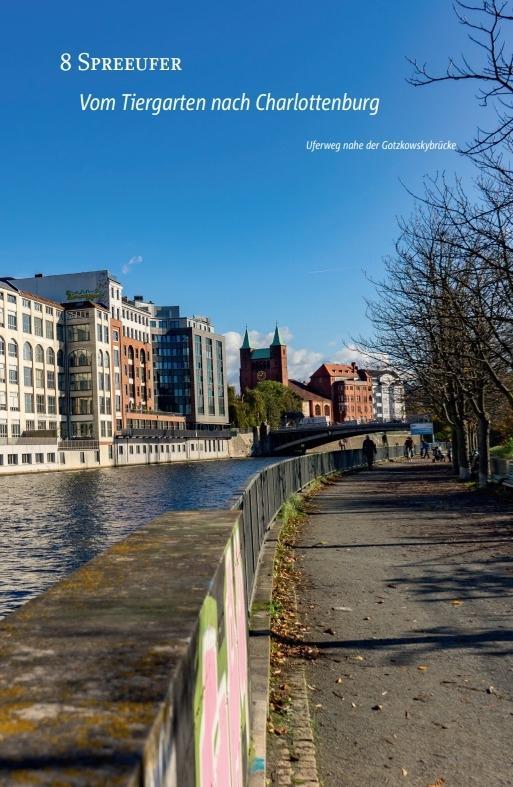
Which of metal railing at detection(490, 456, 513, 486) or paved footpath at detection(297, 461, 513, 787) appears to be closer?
paved footpath at detection(297, 461, 513, 787)

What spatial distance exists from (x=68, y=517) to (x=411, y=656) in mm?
30005

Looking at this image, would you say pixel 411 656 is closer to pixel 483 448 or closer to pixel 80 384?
pixel 483 448

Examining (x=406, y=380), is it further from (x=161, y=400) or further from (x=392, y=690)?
(x=161, y=400)

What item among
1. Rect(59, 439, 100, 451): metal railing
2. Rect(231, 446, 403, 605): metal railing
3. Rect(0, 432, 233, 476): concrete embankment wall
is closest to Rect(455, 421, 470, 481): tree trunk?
Rect(231, 446, 403, 605): metal railing

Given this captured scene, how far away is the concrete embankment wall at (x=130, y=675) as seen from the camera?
141 cm

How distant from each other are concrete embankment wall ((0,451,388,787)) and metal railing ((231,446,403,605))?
2875 millimetres

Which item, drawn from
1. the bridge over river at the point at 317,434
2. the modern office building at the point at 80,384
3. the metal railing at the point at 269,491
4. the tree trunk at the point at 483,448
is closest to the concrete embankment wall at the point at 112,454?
the modern office building at the point at 80,384

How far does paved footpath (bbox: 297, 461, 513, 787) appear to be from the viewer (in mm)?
4656

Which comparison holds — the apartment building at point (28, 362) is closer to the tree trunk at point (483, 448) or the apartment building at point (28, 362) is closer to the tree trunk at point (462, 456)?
the tree trunk at point (462, 456)

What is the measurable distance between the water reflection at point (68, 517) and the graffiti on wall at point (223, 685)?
5671mm

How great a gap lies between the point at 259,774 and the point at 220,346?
14849 centimetres

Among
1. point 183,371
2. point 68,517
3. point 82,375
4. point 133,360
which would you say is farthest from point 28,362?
point 68,517

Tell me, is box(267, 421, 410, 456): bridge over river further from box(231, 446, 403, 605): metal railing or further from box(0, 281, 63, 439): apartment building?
box(231, 446, 403, 605): metal railing

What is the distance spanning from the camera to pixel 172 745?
5.65 feet
